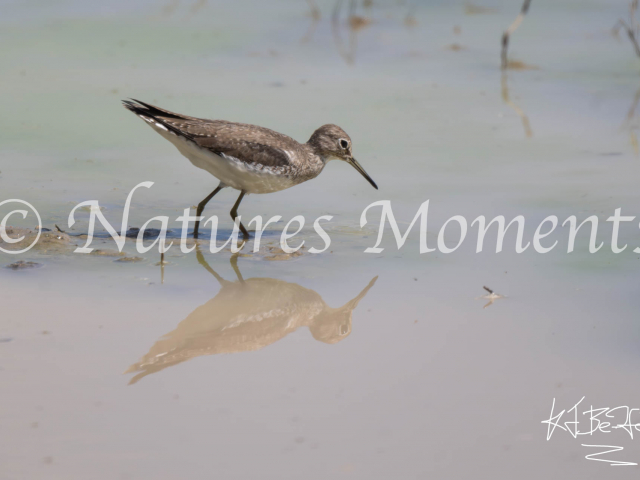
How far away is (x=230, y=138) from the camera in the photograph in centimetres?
762

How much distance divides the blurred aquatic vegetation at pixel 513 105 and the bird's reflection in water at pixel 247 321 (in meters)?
4.59

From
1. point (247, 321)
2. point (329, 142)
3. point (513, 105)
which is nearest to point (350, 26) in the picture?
point (513, 105)

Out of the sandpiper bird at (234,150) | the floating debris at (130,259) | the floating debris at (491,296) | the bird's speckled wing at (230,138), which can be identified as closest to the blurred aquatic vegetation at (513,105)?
the sandpiper bird at (234,150)

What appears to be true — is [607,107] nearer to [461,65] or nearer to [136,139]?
[461,65]

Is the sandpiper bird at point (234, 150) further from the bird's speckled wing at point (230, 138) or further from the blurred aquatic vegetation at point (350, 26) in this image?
the blurred aquatic vegetation at point (350, 26)

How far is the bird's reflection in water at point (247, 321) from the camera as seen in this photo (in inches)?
214

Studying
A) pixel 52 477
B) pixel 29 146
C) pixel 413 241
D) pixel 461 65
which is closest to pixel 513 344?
pixel 413 241

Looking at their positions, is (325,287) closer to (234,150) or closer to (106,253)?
(234,150)

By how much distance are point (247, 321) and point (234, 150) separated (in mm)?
2027

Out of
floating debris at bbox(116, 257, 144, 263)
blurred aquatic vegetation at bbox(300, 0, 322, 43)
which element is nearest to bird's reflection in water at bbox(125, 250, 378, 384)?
floating debris at bbox(116, 257, 144, 263)

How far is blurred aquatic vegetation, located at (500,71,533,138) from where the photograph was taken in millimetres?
10520

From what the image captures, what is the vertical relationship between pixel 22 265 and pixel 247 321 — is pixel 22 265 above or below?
above

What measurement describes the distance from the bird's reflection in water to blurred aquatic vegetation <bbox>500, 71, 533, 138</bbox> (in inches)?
181
